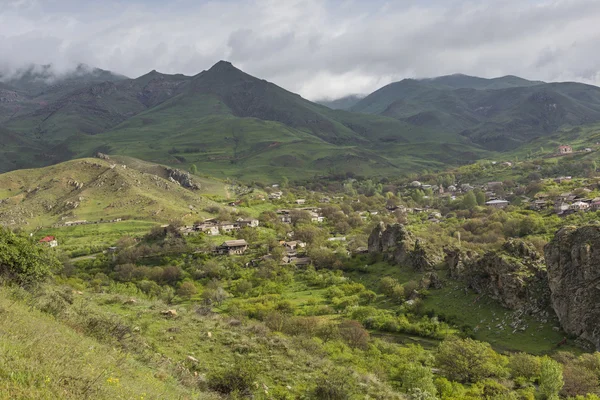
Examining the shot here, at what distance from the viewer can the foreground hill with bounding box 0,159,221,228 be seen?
96.4 meters

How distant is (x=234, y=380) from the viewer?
18.4 meters

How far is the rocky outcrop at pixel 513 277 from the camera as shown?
39750mm

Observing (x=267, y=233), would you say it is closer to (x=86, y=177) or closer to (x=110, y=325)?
(x=86, y=177)

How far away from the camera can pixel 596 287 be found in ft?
114

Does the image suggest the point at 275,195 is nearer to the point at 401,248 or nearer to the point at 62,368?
the point at 401,248

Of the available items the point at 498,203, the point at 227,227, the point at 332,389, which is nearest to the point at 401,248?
the point at 227,227

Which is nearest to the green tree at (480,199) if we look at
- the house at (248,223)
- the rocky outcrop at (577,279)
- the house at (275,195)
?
the house at (275,195)

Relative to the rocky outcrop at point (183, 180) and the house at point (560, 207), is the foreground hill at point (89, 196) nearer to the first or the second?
the rocky outcrop at point (183, 180)

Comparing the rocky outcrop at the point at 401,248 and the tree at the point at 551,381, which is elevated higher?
the rocky outcrop at the point at 401,248

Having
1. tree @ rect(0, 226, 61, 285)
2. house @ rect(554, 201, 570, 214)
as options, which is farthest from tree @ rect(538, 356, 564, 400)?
house @ rect(554, 201, 570, 214)

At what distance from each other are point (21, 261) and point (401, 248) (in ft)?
170

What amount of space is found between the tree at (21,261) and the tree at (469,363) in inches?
1144

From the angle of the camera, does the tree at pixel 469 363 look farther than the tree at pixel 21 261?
Yes

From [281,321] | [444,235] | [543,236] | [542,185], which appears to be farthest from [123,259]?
[542,185]
